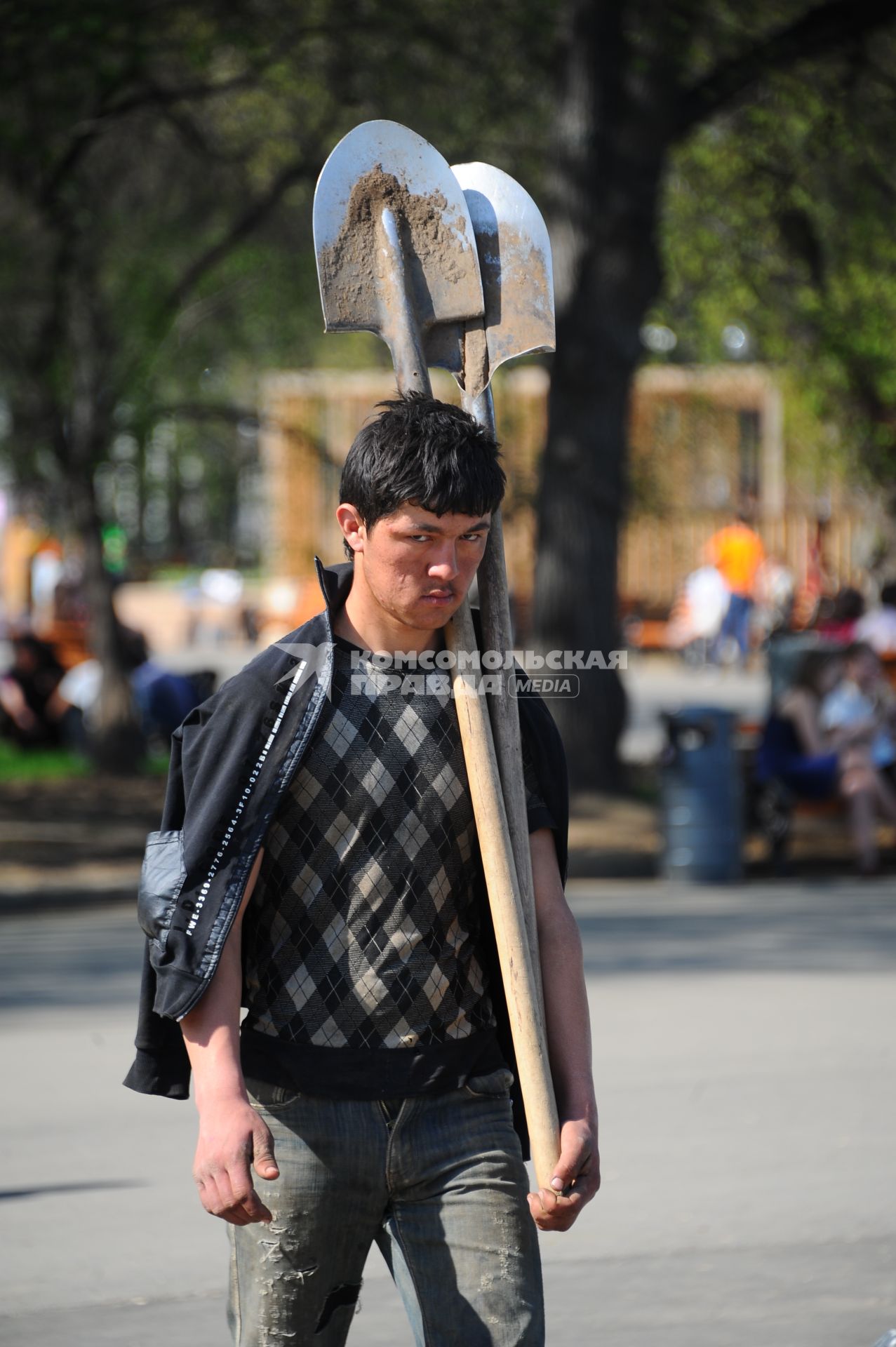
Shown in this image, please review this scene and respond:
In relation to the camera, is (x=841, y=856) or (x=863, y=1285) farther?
(x=841, y=856)

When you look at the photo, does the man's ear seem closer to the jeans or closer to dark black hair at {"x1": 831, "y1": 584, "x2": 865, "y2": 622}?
dark black hair at {"x1": 831, "y1": 584, "x2": 865, "y2": 622}

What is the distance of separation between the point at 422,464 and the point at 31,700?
15896mm

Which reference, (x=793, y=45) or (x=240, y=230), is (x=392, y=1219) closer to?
(x=793, y=45)

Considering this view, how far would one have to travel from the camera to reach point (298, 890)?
Answer: 277 centimetres

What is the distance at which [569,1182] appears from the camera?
2703 mm

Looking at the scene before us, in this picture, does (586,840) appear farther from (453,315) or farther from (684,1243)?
(453,315)

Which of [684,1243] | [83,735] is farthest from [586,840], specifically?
[684,1243]

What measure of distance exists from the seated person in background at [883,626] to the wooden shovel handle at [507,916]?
13.0 meters

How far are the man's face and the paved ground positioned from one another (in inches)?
90.8

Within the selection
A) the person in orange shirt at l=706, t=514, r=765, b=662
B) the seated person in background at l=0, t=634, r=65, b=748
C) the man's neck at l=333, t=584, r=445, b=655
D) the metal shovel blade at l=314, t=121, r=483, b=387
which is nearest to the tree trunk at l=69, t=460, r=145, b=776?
the seated person in background at l=0, t=634, r=65, b=748

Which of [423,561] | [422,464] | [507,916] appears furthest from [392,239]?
[507,916]

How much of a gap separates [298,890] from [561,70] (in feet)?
37.7

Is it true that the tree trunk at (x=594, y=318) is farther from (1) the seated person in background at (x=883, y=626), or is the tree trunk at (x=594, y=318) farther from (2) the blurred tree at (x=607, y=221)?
(1) the seated person in background at (x=883, y=626)

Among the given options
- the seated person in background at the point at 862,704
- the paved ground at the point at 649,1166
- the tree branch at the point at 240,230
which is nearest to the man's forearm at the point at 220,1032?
the paved ground at the point at 649,1166
